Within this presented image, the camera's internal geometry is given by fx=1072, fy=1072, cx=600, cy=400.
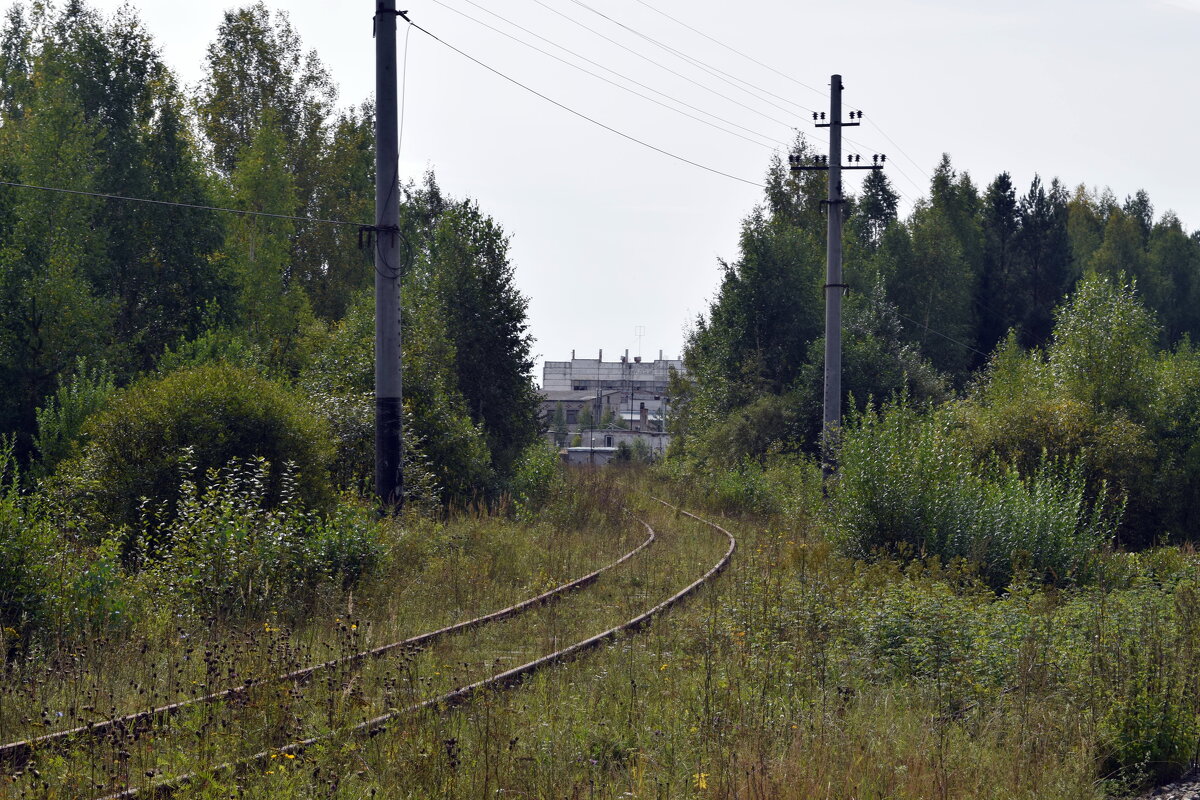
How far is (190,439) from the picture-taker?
1298cm

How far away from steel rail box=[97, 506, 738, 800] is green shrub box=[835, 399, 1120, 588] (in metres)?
3.39

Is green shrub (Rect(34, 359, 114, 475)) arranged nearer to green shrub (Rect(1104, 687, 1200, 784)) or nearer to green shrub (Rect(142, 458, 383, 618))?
green shrub (Rect(142, 458, 383, 618))

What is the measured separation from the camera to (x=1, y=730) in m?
6.39

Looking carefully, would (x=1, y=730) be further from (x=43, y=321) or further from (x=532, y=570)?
(x=43, y=321)

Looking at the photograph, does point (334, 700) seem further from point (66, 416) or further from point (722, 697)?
point (66, 416)

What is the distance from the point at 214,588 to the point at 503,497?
9684mm

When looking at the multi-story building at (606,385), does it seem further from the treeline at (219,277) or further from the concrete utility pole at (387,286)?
the concrete utility pole at (387,286)

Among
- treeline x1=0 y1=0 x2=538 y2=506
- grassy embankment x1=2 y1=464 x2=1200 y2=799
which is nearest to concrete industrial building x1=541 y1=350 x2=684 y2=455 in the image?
treeline x1=0 y1=0 x2=538 y2=506

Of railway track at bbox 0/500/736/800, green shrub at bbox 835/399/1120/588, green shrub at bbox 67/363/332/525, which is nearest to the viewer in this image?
railway track at bbox 0/500/736/800

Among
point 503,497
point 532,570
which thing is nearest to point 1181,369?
point 503,497

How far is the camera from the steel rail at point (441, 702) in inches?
212

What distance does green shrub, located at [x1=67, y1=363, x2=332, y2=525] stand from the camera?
491 inches

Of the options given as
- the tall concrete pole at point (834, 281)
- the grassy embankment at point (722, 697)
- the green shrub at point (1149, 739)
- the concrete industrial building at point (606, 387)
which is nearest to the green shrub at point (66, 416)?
the grassy embankment at point (722, 697)

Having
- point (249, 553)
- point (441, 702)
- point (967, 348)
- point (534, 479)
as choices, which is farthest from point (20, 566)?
point (967, 348)
